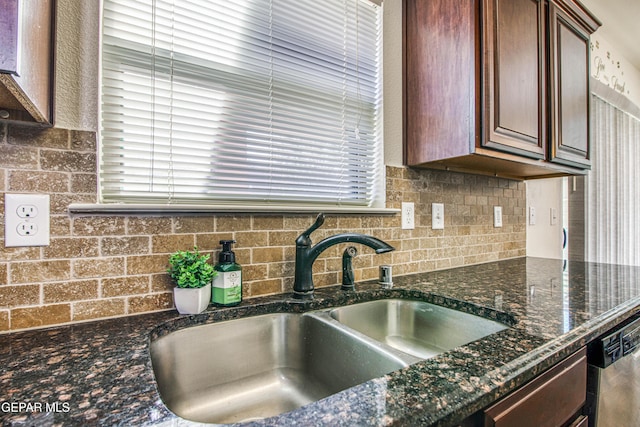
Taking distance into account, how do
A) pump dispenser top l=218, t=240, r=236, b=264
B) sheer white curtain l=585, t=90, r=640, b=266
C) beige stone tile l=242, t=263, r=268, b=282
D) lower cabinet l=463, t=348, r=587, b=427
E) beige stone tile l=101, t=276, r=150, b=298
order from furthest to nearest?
sheer white curtain l=585, t=90, r=640, b=266
beige stone tile l=242, t=263, r=268, b=282
pump dispenser top l=218, t=240, r=236, b=264
beige stone tile l=101, t=276, r=150, b=298
lower cabinet l=463, t=348, r=587, b=427

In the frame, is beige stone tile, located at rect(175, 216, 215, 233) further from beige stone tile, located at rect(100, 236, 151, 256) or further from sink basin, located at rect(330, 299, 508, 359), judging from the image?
sink basin, located at rect(330, 299, 508, 359)

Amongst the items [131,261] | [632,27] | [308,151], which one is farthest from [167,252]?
[632,27]

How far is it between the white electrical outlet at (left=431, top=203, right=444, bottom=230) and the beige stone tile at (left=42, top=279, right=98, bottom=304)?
1359 mm

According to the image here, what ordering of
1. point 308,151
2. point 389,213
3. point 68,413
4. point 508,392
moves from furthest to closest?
point 389,213, point 308,151, point 508,392, point 68,413

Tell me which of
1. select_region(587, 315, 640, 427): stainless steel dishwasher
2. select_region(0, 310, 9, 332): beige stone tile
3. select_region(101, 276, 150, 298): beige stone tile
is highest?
select_region(101, 276, 150, 298): beige stone tile

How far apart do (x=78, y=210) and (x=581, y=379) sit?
133 cm

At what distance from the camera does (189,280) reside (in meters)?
0.82

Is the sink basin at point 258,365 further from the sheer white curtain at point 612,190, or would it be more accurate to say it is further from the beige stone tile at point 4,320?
the sheer white curtain at point 612,190

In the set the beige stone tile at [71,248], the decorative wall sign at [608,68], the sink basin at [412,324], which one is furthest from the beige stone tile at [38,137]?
the decorative wall sign at [608,68]

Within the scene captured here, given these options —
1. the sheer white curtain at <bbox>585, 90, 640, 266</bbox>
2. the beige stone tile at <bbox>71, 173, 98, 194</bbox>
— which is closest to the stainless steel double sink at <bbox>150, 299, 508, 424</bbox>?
the beige stone tile at <bbox>71, 173, 98, 194</bbox>

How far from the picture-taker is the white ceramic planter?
0.83 m

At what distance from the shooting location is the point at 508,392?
0.55 metres

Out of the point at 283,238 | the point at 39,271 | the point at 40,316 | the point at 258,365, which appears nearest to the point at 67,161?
the point at 39,271

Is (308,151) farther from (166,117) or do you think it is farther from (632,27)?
(632,27)
